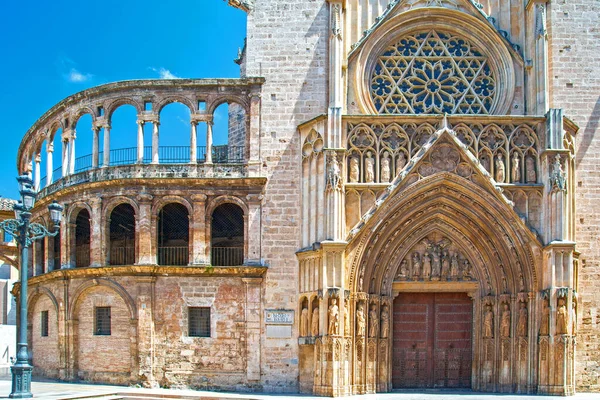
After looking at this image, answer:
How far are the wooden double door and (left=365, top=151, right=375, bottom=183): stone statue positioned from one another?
3597 millimetres

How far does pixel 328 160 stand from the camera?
23172 mm

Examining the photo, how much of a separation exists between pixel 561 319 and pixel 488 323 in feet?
6.86

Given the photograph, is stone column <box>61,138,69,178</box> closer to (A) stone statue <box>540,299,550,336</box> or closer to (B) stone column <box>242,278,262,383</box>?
(B) stone column <box>242,278,262,383</box>

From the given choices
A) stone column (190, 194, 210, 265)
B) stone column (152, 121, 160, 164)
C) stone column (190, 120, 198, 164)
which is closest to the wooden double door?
stone column (190, 194, 210, 265)

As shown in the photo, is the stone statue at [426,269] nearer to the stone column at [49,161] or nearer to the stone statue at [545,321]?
the stone statue at [545,321]

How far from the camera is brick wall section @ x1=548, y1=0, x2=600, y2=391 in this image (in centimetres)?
2380

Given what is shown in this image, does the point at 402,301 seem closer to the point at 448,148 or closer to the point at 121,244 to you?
the point at 448,148

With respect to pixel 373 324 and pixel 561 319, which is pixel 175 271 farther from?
pixel 561 319

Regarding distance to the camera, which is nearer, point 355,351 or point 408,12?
point 355,351

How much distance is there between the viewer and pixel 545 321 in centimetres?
2259

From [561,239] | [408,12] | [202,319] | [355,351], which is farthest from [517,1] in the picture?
[202,319]

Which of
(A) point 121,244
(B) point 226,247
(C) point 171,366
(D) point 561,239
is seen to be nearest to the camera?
(D) point 561,239

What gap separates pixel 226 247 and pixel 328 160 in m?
4.83

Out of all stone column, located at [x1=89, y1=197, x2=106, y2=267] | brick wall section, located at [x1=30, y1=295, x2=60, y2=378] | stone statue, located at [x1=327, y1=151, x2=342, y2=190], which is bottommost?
brick wall section, located at [x1=30, y1=295, x2=60, y2=378]
